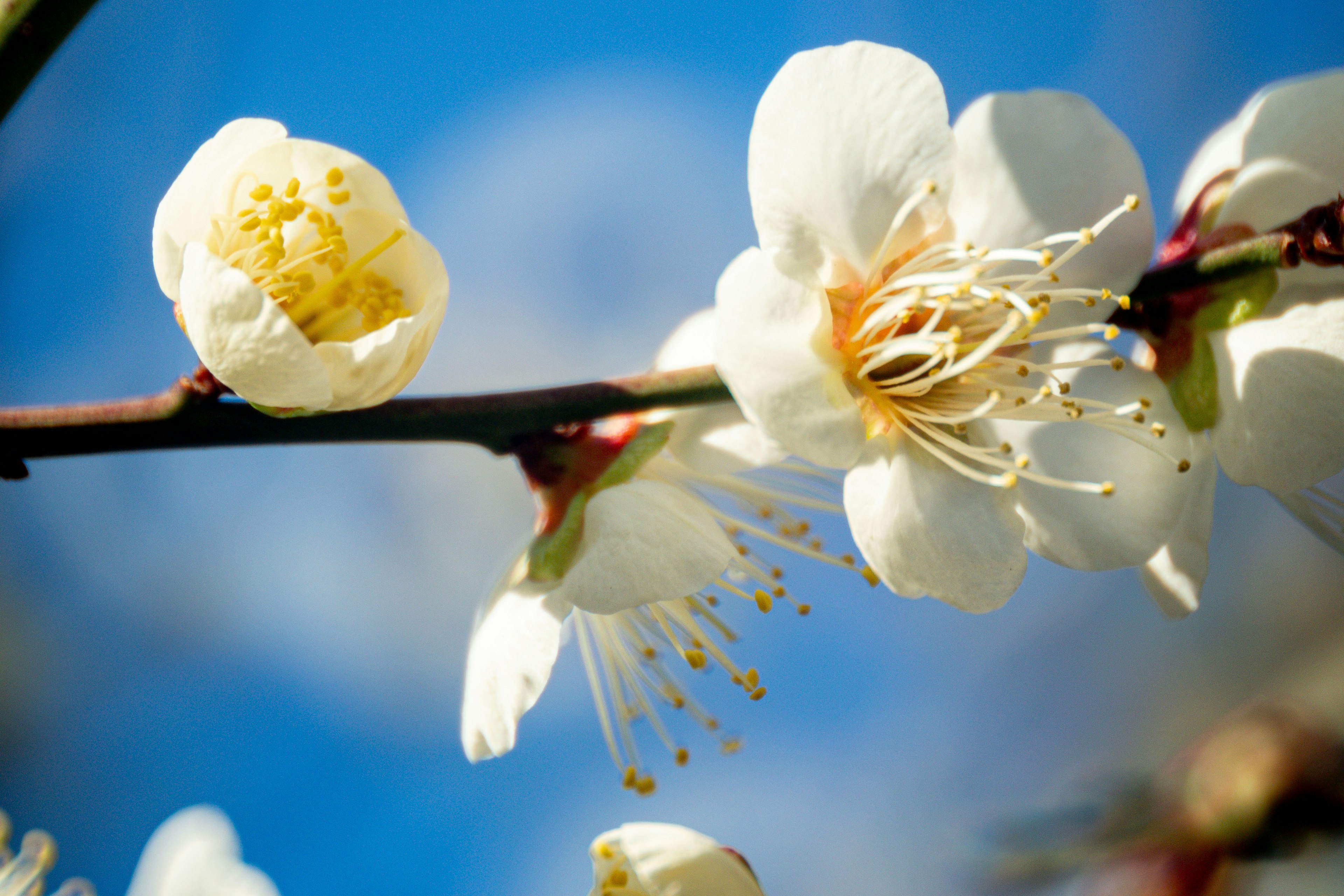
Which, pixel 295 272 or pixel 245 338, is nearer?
pixel 245 338

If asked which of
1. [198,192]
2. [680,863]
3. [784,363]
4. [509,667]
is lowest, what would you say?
[680,863]

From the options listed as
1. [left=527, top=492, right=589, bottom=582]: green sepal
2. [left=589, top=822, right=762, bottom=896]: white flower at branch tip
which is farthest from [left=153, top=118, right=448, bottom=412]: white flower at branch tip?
[left=589, top=822, right=762, bottom=896]: white flower at branch tip

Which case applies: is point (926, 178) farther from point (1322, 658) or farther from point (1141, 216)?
point (1322, 658)

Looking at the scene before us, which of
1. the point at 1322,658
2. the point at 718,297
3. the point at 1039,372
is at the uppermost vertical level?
the point at 718,297

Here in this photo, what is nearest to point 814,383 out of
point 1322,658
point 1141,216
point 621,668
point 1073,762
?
point 1141,216

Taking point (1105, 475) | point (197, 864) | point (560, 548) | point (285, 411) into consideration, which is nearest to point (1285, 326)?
point (1105, 475)

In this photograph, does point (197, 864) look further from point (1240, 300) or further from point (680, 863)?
point (1240, 300)
